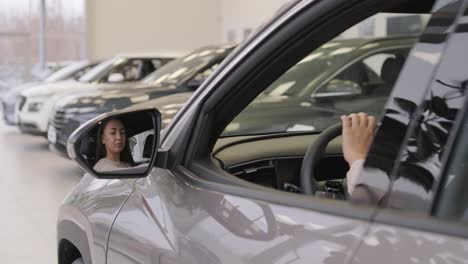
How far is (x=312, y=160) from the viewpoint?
192 cm

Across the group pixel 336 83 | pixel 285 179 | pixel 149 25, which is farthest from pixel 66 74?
pixel 285 179

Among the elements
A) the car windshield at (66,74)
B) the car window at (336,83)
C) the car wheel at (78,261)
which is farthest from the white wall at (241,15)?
the car wheel at (78,261)

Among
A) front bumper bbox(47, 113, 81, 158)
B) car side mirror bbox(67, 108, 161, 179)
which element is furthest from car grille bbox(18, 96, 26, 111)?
car side mirror bbox(67, 108, 161, 179)

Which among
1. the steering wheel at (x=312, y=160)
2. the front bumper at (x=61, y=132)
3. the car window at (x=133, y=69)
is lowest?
the front bumper at (x=61, y=132)

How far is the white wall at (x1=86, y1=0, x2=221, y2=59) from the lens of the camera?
1798cm

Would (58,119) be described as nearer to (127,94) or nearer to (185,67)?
(127,94)

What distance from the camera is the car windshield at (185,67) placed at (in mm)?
7543

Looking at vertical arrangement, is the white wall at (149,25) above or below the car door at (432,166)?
below

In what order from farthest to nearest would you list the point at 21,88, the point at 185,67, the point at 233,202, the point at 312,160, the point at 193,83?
1. the point at 21,88
2. the point at 185,67
3. the point at 193,83
4. the point at 312,160
5. the point at 233,202

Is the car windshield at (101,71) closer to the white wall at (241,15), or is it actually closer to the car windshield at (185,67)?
the car windshield at (185,67)

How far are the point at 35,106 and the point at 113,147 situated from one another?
7516 millimetres

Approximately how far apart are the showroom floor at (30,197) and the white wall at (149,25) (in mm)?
8016

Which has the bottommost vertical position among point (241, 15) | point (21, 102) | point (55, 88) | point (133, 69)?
point (21, 102)

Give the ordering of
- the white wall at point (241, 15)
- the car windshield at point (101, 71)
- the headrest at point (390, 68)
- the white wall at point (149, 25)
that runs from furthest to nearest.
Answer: the white wall at point (149, 25) < the white wall at point (241, 15) < the car windshield at point (101, 71) < the headrest at point (390, 68)
